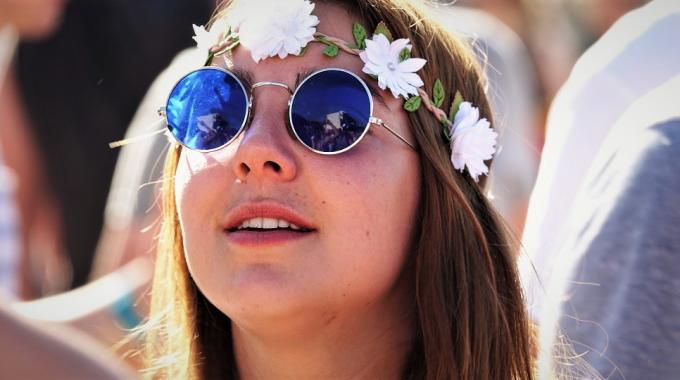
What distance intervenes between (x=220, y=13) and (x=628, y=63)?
1132 mm

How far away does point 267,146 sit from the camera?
7.22 ft

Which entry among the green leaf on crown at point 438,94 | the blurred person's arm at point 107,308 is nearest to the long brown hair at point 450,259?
the green leaf on crown at point 438,94

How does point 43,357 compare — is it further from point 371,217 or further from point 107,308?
point 107,308

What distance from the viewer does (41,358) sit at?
119 cm

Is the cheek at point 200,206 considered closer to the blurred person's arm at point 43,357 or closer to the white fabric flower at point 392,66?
the white fabric flower at point 392,66

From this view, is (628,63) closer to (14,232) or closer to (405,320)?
(405,320)

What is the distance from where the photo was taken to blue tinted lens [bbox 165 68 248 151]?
2.29 metres

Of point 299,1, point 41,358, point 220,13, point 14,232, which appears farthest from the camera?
point 14,232

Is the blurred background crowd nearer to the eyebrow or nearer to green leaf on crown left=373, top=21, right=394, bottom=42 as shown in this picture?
green leaf on crown left=373, top=21, right=394, bottom=42

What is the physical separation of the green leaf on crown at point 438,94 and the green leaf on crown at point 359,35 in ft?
0.67

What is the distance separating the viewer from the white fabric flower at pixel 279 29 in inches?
91.1

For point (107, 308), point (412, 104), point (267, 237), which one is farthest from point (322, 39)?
point (107, 308)

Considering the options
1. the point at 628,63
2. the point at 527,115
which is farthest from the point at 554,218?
the point at 527,115

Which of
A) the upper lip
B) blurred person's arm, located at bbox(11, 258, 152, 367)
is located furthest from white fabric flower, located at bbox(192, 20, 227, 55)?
blurred person's arm, located at bbox(11, 258, 152, 367)
